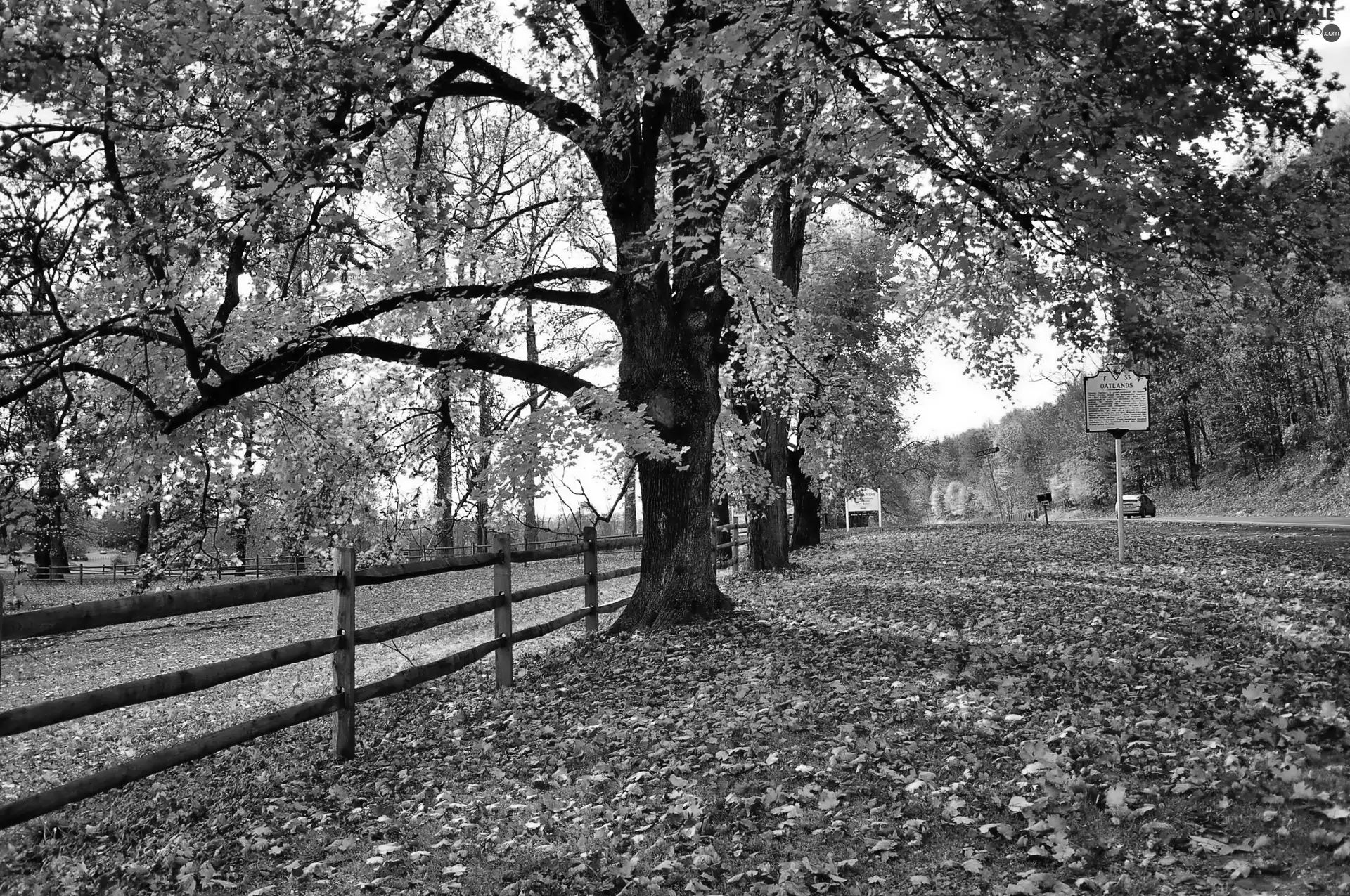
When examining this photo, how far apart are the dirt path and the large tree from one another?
3761mm

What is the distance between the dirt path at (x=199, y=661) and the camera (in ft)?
31.7

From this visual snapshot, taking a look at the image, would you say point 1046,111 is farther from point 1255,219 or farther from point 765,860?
point 765,860

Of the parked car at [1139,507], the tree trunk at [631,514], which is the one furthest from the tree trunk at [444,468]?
the parked car at [1139,507]

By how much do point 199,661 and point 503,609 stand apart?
1153 cm

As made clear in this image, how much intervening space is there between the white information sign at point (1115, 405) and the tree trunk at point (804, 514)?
507 inches

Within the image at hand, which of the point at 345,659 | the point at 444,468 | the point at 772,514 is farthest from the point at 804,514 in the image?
the point at 345,659

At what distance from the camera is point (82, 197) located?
7836 mm

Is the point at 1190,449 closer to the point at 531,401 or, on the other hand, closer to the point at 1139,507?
the point at 1139,507

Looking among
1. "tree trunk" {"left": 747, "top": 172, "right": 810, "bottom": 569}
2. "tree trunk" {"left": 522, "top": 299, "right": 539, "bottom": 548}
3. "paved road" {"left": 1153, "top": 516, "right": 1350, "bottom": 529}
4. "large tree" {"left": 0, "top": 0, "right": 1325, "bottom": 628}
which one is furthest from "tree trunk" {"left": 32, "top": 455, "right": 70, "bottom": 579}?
"paved road" {"left": 1153, "top": 516, "right": 1350, "bottom": 529}

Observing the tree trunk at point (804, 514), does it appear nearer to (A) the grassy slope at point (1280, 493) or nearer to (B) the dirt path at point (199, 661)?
(B) the dirt path at point (199, 661)

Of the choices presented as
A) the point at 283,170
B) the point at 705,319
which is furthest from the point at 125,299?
the point at 705,319

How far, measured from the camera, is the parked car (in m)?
43.2

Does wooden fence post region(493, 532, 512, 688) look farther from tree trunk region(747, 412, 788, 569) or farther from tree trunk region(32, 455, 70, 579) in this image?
tree trunk region(747, 412, 788, 569)

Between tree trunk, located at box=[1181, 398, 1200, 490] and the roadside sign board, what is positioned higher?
tree trunk, located at box=[1181, 398, 1200, 490]
